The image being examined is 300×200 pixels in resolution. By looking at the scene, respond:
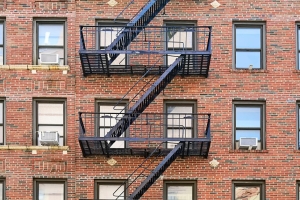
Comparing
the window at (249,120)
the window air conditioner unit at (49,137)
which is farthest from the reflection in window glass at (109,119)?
the window at (249,120)

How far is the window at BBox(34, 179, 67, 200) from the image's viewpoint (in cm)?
2597

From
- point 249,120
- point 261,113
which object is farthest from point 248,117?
point 261,113

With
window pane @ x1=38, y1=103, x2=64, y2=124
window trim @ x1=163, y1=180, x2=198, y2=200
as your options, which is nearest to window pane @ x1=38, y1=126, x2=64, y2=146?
window pane @ x1=38, y1=103, x2=64, y2=124

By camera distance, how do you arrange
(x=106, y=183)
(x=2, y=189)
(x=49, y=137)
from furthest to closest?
(x=106, y=183), (x=2, y=189), (x=49, y=137)

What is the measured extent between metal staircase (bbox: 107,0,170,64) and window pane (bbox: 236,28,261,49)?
279 centimetres

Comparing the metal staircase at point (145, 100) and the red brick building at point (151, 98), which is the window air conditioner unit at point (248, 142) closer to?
the red brick building at point (151, 98)

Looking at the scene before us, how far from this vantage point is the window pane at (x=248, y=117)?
86.7 ft

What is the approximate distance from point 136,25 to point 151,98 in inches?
91.0

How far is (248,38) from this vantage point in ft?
87.8

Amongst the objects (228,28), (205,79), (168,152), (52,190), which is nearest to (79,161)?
(52,190)

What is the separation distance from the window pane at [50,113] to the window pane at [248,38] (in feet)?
20.2

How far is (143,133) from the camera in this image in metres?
25.9

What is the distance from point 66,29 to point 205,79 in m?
4.80

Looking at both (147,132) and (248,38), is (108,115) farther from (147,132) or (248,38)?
(248,38)
